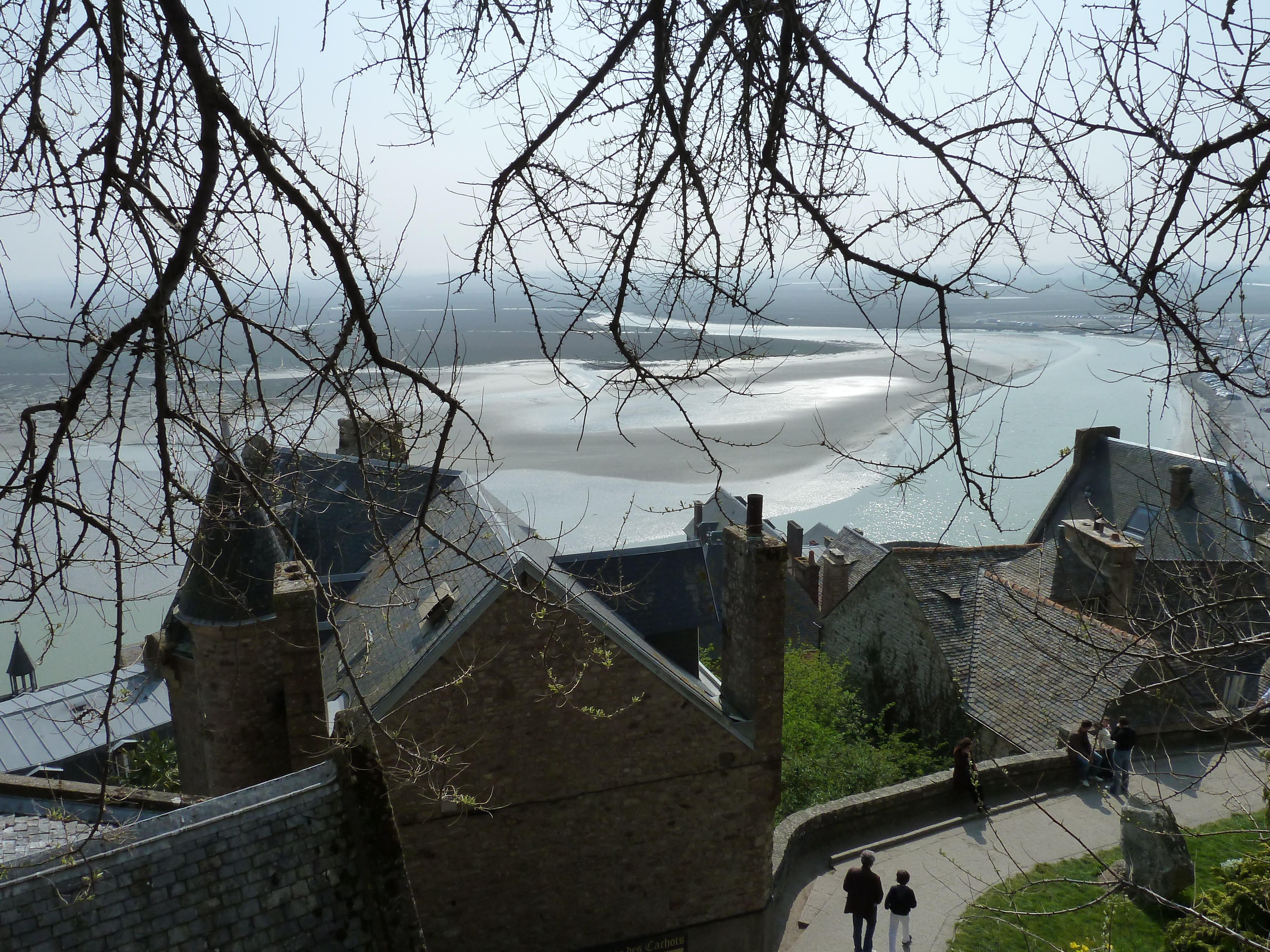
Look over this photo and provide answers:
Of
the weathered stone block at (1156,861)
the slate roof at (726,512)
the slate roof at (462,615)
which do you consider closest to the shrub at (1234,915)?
the weathered stone block at (1156,861)

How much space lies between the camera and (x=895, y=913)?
11312 mm

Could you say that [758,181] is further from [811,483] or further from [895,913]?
[811,483]

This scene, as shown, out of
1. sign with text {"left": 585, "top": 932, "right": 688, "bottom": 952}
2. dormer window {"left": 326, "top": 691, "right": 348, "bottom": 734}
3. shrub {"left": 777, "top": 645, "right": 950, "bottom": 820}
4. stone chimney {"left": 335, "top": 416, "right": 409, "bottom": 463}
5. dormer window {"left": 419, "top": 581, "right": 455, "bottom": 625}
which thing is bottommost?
shrub {"left": 777, "top": 645, "right": 950, "bottom": 820}

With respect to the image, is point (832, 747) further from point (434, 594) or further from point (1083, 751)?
point (434, 594)

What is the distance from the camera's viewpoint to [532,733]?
34.2 ft

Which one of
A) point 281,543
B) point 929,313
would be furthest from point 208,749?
point 929,313

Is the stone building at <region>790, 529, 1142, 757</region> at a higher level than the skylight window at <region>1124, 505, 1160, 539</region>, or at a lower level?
lower

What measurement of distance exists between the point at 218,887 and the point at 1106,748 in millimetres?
14393

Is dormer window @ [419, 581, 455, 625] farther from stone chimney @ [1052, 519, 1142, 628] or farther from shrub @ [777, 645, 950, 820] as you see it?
stone chimney @ [1052, 519, 1142, 628]

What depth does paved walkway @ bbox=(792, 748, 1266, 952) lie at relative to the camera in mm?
12539

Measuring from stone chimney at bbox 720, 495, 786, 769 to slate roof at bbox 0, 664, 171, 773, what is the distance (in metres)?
15.9

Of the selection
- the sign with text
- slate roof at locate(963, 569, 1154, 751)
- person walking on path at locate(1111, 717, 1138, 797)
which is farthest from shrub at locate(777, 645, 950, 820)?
the sign with text

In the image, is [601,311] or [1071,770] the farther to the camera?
[1071,770]

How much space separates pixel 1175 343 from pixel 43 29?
452cm
